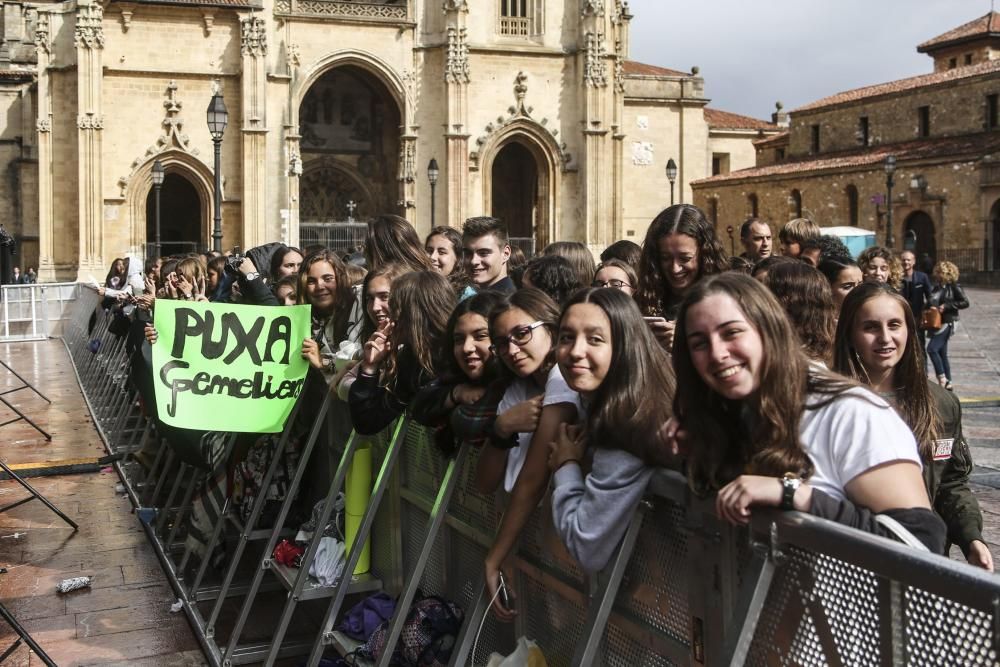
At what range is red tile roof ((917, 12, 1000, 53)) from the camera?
57.8 meters

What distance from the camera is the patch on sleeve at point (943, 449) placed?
3.71 metres

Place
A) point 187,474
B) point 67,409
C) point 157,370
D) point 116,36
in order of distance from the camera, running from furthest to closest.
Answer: point 116,36 < point 67,409 < point 187,474 < point 157,370

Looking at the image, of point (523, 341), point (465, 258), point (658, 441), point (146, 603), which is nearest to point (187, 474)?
point (146, 603)

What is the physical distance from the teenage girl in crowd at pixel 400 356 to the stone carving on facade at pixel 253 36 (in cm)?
3135

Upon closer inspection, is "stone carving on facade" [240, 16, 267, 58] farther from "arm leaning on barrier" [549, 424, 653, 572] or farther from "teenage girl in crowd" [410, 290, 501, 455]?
"arm leaning on barrier" [549, 424, 653, 572]

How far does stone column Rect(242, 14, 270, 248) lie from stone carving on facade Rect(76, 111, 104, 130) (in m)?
4.19

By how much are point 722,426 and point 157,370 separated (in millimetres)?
3973

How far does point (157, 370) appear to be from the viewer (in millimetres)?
5934

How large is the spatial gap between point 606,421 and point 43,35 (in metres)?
35.0

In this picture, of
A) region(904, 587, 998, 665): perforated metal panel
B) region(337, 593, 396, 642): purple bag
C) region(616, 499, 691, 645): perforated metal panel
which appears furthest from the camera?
region(337, 593, 396, 642): purple bag

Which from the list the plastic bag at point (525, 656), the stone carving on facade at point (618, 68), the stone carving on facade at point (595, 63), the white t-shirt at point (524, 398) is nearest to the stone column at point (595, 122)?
the stone carving on facade at point (595, 63)

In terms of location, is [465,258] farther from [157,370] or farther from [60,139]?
[60,139]

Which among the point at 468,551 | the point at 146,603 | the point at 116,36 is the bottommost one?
the point at 146,603

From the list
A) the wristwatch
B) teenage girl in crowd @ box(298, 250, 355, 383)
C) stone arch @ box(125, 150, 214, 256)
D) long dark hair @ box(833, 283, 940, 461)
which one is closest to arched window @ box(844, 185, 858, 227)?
stone arch @ box(125, 150, 214, 256)
